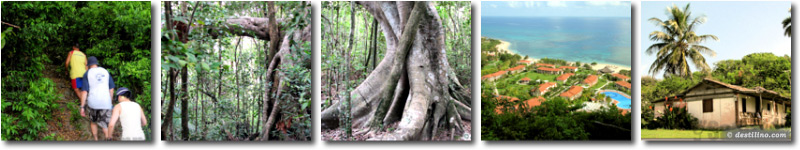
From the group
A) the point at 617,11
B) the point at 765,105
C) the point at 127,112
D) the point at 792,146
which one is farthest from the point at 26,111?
the point at 792,146

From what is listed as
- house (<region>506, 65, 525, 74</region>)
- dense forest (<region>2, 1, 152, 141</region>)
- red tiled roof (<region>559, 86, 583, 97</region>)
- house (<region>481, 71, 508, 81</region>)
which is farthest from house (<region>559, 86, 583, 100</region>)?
dense forest (<region>2, 1, 152, 141</region>)

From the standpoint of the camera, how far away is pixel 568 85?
4.34m

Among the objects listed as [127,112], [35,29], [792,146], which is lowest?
[792,146]

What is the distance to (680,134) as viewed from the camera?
4.28 metres

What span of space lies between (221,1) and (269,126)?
124 centimetres

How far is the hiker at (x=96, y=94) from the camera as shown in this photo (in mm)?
4312

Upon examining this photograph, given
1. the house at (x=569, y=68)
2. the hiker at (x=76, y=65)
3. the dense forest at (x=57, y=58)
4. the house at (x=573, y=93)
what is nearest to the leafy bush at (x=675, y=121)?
the house at (x=573, y=93)

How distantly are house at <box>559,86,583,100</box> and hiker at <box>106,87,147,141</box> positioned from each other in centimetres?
391

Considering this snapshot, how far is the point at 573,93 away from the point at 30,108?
5.00 m

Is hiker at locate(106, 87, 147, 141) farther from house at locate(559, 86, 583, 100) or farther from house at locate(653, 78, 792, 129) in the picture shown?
house at locate(653, 78, 792, 129)

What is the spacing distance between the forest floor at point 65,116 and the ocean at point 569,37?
378cm

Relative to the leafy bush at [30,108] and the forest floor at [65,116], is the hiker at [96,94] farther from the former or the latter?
the leafy bush at [30,108]

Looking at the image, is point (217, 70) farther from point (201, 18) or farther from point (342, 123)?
point (342, 123)

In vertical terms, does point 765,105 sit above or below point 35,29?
below
